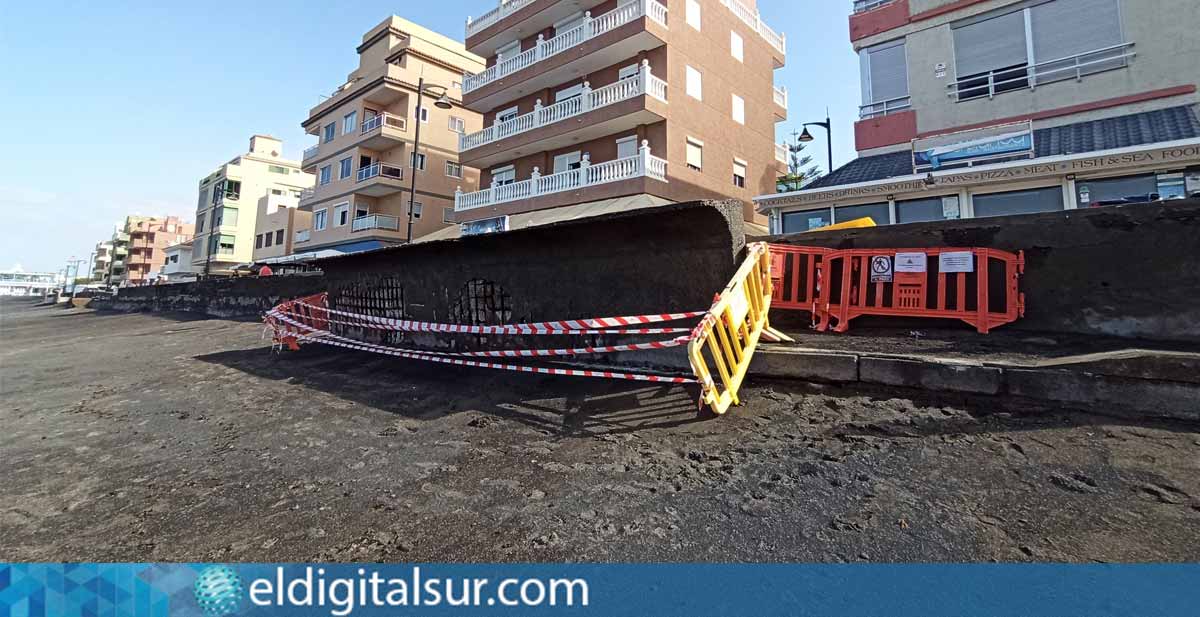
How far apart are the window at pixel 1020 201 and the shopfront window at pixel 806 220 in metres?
3.43

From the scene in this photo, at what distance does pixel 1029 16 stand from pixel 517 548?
1718 cm

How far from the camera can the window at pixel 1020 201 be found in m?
10.6

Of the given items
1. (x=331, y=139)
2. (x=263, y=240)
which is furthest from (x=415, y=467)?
(x=263, y=240)

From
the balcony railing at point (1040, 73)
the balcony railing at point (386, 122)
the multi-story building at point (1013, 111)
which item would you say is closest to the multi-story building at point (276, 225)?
the balcony railing at point (386, 122)

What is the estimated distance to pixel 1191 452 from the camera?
2961 millimetres

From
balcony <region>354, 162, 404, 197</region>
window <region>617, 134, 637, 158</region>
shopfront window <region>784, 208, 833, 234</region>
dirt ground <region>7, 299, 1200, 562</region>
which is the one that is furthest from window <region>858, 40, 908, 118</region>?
balcony <region>354, 162, 404, 197</region>

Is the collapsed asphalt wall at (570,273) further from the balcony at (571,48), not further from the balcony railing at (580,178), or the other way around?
the balcony at (571,48)

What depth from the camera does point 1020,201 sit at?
435 inches

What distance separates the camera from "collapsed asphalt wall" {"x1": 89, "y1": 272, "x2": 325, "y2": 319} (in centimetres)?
1727

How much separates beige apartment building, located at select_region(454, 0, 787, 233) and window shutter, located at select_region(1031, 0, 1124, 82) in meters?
10.4

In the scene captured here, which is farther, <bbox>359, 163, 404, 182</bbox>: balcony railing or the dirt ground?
<bbox>359, 163, 404, 182</bbox>: balcony railing

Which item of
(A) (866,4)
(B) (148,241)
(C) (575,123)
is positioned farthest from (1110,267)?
(B) (148,241)

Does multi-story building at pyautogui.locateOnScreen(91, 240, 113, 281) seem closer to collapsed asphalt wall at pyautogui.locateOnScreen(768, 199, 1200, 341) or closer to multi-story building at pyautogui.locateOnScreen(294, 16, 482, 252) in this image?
multi-story building at pyautogui.locateOnScreen(294, 16, 482, 252)

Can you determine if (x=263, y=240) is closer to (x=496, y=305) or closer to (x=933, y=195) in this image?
(x=496, y=305)
